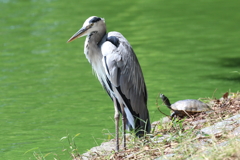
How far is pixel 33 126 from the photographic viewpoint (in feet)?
23.9

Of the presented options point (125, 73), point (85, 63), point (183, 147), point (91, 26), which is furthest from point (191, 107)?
point (85, 63)

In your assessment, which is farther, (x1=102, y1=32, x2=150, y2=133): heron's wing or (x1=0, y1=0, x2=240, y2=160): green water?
(x1=0, y1=0, x2=240, y2=160): green water

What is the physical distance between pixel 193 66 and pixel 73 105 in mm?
2941

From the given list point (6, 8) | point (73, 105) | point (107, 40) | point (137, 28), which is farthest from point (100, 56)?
point (6, 8)

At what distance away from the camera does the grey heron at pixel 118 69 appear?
536 cm

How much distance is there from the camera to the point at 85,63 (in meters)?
10.9

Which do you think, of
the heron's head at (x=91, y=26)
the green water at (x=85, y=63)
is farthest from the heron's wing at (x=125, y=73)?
the green water at (x=85, y=63)

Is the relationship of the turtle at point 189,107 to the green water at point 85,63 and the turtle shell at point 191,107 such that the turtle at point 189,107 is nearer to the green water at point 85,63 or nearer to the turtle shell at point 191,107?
the turtle shell at point 191,107

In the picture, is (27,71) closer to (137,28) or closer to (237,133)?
(137,28)

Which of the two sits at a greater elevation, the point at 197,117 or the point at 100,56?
the point at 100,56

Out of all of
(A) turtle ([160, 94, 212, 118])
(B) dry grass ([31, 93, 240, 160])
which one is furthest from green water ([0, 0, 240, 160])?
(B) dry grass ([31, 93, 240, 160])

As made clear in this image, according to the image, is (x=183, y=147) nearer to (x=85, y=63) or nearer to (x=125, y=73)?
(x=125, y=73)

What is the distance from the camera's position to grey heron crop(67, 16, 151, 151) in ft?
17.6

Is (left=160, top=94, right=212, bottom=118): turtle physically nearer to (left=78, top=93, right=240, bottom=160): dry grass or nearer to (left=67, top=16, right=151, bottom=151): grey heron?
(left=78, top=93, right=240, bottom=160): dry grass
